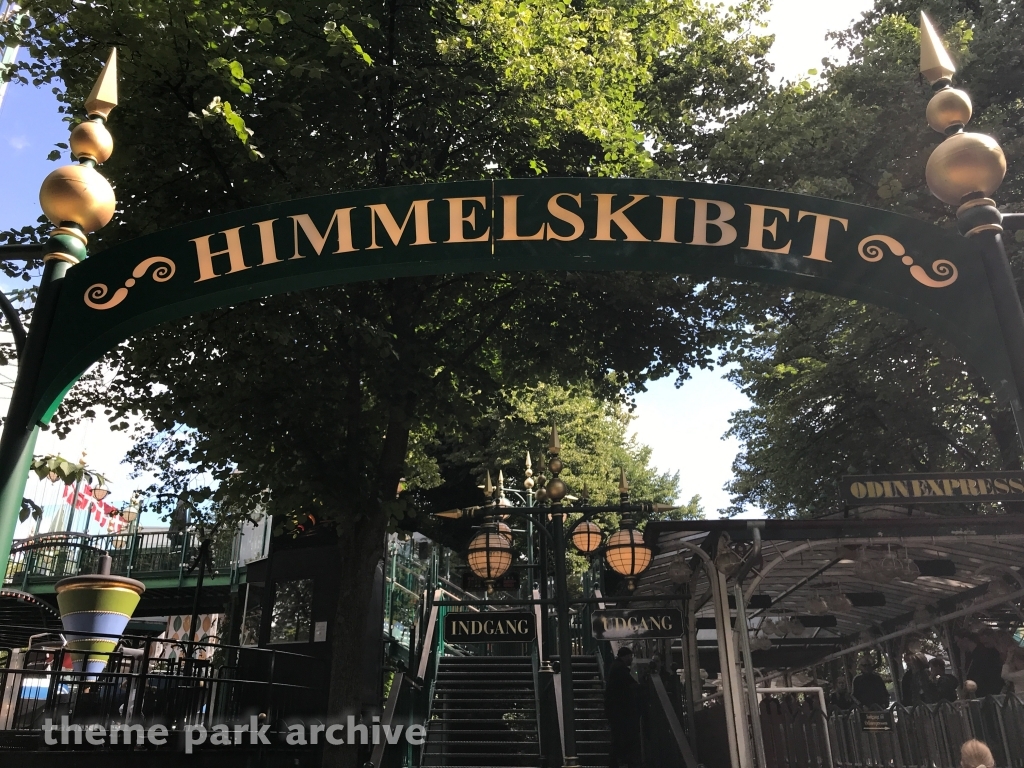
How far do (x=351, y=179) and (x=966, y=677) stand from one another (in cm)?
1150

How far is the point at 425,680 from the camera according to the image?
1505 centimetres

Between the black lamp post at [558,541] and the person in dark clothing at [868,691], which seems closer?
the black lamp post at [558,541]

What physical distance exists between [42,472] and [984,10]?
19.4m

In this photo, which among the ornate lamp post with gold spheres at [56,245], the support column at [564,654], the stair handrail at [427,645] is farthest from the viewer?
the stair handrail at [427,645]

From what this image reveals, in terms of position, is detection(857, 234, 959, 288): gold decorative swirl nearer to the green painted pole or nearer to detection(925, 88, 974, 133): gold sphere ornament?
detection(925, 88, 974, 133): gold sphere ornament

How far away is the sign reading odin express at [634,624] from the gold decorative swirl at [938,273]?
768 cm

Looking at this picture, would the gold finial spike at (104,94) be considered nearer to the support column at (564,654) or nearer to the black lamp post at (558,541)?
the black lamp post at (558,541)

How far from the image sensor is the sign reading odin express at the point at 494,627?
33.7 ft

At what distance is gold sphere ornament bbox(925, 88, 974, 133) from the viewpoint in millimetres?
3264

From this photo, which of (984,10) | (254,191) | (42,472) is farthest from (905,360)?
(42,472)

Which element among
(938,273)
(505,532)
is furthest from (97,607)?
(938,273)

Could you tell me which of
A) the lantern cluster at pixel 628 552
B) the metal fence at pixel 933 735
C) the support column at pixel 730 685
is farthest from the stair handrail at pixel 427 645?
the metal fence at pixel 933 735

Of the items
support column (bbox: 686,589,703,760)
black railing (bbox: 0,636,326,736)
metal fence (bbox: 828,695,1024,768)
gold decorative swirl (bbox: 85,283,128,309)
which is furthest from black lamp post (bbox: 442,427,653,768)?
gold decorative swirl (bbox: 85,283,128,309)

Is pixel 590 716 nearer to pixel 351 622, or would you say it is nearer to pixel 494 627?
pixel 494 627
